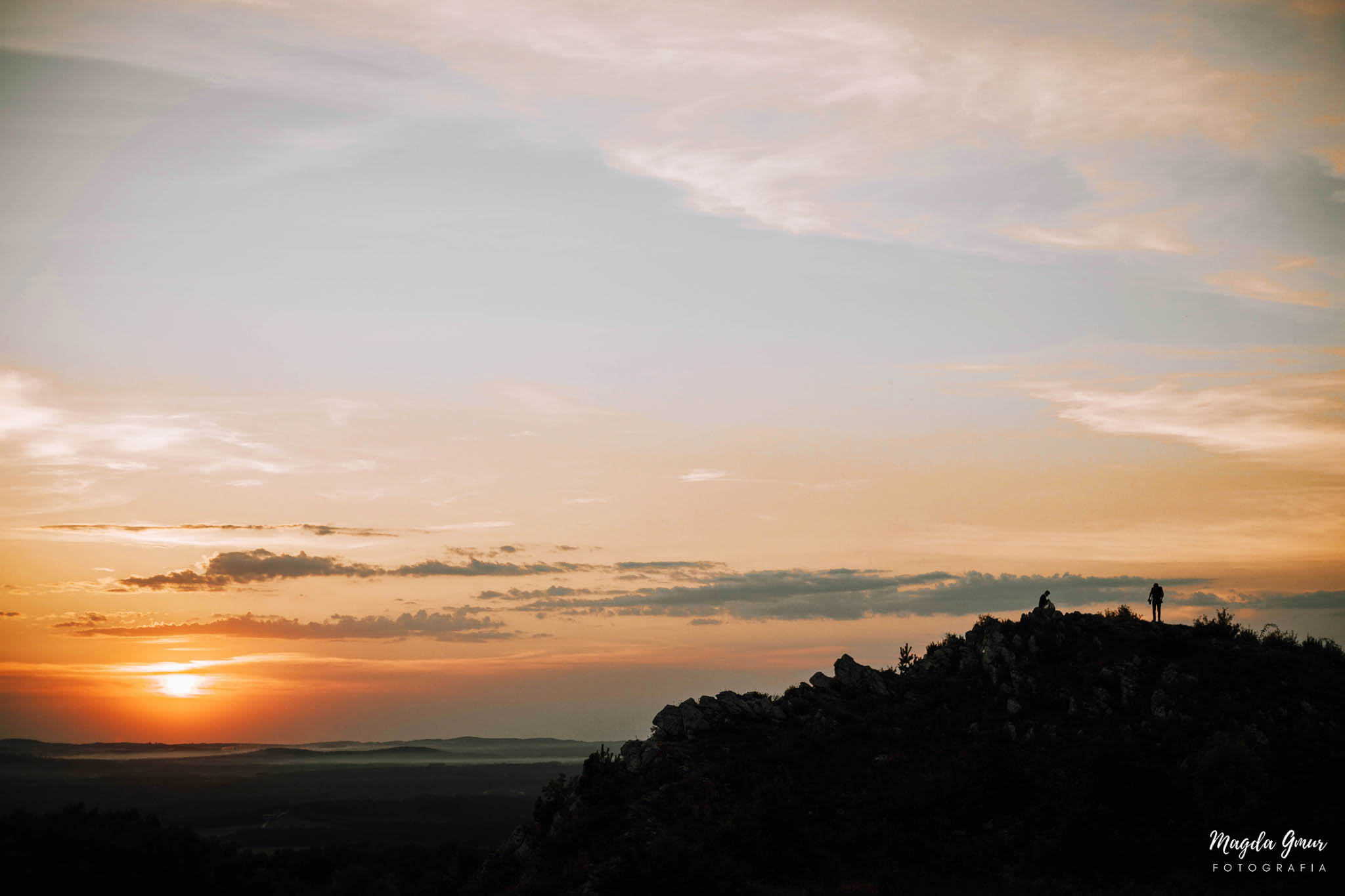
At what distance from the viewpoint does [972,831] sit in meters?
37.0

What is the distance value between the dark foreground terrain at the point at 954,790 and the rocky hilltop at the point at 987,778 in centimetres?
10

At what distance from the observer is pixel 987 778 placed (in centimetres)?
3925

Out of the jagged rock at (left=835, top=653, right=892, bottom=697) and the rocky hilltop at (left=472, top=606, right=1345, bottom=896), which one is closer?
the rocky hilltop at (left=472, top=606, right=1345, bottom=896)

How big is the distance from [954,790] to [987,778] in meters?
1.58

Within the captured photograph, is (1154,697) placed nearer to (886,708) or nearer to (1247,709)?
(1247,709)

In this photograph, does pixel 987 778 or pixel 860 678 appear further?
pixel 860 678

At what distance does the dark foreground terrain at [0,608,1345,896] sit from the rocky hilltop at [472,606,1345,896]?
10 centimetres

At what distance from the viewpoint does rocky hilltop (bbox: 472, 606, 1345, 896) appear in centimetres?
3381

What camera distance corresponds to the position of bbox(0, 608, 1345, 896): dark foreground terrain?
111 ft

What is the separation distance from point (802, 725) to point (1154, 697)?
17236 millimetres

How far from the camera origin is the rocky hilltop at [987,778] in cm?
3381

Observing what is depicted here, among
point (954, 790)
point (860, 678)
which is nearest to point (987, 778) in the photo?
point (954, 790)

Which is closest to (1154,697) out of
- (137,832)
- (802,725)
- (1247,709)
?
(1247,709)

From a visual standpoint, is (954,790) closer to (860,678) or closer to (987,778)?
(987,778)
